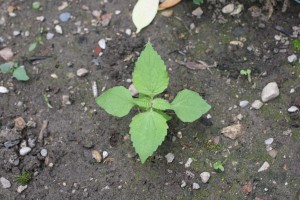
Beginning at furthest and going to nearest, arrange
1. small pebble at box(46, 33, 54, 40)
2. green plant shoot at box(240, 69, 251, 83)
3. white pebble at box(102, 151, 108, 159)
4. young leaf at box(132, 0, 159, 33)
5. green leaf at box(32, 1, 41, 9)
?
green leaf at box(32, 1, 41, 9) < small pebble at box(46, 33, 54, 40) < young leaf at box(132, 0, 159, 33) < green plant shoot at box(240, 69, 251, 83) < white pebble at box(102, 151, 108, 159)

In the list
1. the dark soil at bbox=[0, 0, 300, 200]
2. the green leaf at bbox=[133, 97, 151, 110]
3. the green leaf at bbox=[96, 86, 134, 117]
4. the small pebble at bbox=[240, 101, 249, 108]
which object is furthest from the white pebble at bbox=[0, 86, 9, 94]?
the small pebble at bbox=[240, 101, 249, 108]

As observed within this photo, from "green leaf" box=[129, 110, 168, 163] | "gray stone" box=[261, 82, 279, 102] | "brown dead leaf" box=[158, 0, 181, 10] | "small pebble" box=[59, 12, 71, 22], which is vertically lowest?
"gray stone" box=[261, 82, 279, 102]

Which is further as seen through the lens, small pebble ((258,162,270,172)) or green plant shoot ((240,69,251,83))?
green plant shoot ((240,69,251,83))

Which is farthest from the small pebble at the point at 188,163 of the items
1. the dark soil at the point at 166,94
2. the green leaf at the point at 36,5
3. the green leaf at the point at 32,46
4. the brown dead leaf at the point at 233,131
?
the green leaf at the point at 36,5

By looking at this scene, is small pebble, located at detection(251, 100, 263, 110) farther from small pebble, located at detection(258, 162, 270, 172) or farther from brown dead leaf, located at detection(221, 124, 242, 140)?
small pebble, located at detection(258, 162, 270, 172)

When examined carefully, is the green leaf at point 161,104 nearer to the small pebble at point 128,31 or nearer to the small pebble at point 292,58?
the small pebble at point 128,31

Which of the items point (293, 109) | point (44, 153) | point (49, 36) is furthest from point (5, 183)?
point (293, 109)
